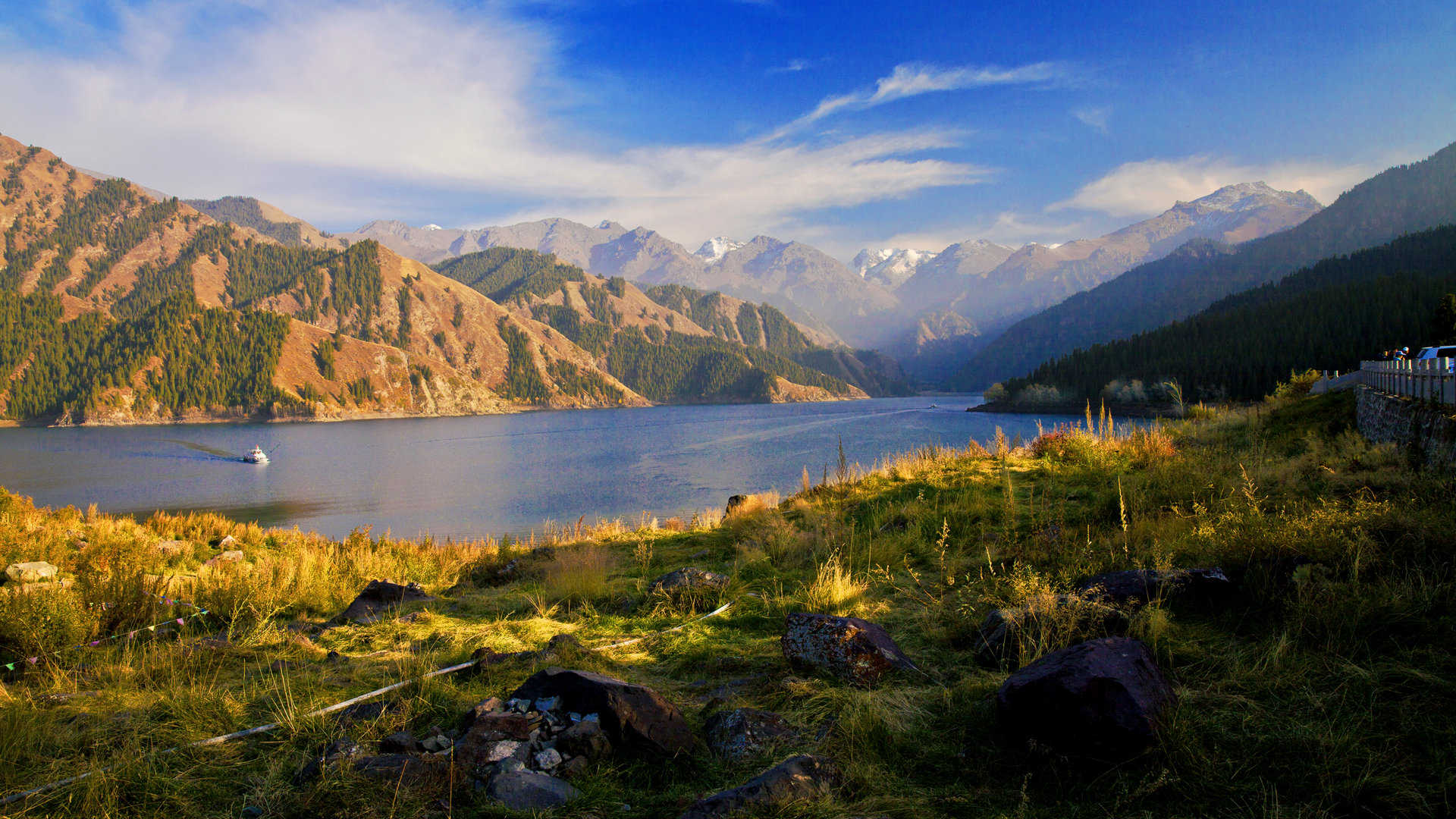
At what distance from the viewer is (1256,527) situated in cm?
543

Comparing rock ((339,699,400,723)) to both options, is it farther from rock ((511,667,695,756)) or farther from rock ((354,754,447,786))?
rock ((511,667,695,756))

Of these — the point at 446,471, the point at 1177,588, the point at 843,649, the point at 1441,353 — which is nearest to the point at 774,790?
the point at 843,649

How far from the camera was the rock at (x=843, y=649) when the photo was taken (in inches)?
173

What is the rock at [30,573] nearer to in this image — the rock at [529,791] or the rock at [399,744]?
the rock at [399,744]

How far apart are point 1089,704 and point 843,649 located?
1681 millimetres

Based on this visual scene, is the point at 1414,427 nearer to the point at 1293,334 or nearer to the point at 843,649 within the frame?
the point at 843,649

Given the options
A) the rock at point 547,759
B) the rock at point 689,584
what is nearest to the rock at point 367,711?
the rock at point 547,759

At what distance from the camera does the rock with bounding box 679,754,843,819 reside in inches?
107

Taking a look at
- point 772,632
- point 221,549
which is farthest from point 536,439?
point 772,632

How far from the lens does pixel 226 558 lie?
11.9 metres

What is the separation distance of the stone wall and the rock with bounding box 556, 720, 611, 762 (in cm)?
866

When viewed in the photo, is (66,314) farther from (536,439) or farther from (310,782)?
(310,782)

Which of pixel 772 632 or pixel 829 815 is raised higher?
pixel 829 815

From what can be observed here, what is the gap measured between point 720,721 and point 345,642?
4.27m
